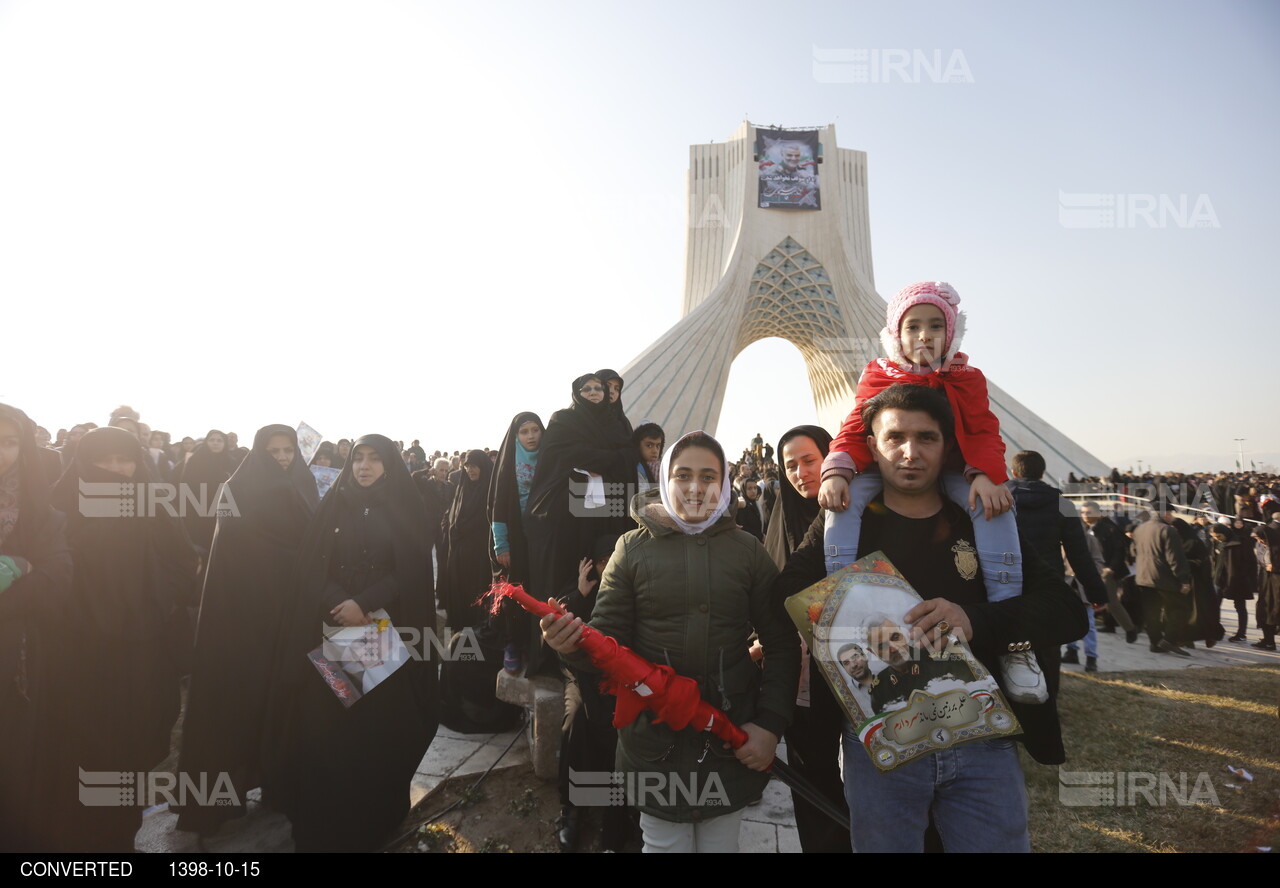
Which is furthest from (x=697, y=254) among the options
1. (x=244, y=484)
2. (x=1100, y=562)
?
(x=244, y=484)

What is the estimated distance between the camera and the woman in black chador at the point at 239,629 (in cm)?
279

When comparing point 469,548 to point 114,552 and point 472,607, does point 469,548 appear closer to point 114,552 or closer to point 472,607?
point 472,607

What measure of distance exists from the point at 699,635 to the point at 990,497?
86 centimetres

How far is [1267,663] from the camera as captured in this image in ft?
18.0

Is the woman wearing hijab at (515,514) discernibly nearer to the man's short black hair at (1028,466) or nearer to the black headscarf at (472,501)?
the black headscarf at (472,501)

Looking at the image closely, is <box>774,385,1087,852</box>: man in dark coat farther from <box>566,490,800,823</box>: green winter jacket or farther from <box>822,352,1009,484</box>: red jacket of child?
<box>566,490,800,823</box>: green winter jacket

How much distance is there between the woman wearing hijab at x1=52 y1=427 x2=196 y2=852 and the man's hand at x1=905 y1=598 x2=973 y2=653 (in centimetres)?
314

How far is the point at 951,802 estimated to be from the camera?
1.41m

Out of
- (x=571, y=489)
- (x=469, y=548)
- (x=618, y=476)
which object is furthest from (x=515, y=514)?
(x=469, y=548)

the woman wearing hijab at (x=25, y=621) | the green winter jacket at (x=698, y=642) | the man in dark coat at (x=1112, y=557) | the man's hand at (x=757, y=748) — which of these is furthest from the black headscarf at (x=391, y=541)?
the man in dark coat at (x=1112, y=557)

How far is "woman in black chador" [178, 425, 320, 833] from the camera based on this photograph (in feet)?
9.17

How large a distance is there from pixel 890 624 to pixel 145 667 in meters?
3.12

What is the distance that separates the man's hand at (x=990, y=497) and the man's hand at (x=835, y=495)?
1.00 feet
